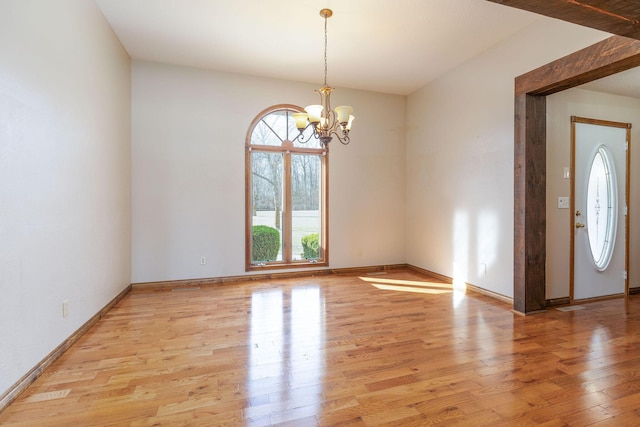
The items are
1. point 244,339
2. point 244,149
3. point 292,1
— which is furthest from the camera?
point 244,149

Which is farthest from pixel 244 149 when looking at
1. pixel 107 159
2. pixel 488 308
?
pixel 488 308

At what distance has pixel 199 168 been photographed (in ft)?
14.5

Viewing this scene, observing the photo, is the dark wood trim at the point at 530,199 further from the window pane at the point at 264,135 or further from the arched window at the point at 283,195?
the window pane at the point at 264,135

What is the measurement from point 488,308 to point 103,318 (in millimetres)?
4104

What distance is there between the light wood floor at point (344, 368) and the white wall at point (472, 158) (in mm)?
825

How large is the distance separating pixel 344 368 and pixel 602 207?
12.6ft

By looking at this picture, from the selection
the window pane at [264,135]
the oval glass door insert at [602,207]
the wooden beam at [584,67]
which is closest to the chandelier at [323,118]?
the window pane at [264,135]

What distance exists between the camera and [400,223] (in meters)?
5.55

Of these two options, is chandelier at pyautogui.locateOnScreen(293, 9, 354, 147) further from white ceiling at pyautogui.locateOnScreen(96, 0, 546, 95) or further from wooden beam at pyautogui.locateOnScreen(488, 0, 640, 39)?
wooden beam at pyautogui.locateOnScreen(488, 0, 640, 39)

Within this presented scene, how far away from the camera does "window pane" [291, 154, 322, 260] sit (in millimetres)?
4992

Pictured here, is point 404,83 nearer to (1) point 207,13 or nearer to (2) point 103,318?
(1) point 207,13

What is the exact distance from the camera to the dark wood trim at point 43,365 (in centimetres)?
181

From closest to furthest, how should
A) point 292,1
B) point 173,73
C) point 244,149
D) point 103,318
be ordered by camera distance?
point 292,1
point 103,318
point 173,73
point 244,149

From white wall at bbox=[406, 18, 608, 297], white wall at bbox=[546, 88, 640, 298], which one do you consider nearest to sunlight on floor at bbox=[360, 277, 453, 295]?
white wall at bbox=[406, 18, 608, 297]
